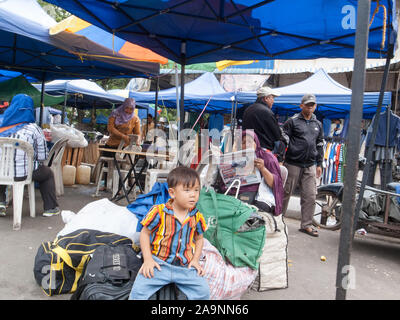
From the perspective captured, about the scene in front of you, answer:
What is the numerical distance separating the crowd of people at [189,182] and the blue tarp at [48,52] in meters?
0.99

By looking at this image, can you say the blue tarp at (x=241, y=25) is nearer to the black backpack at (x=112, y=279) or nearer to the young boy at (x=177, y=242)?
the young boy at (x=177, y=242)

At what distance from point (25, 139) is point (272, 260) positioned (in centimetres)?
339

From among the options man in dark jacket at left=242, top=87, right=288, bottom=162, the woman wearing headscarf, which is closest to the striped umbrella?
the woman wearing headscarf

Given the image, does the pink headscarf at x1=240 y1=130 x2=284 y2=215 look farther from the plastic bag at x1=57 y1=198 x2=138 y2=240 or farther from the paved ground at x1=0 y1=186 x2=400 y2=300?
the plastic bag at x1=57 y1=198 x2=138 y2=240

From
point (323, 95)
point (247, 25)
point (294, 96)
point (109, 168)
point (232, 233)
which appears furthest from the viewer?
point (294, 96)

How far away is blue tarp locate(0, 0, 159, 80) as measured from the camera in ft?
15.3

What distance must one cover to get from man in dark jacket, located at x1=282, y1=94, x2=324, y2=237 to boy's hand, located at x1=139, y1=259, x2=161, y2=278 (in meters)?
3.25

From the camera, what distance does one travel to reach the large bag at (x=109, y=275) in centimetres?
201

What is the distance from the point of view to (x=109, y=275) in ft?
6.95

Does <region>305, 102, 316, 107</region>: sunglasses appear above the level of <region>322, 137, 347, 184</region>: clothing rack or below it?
above

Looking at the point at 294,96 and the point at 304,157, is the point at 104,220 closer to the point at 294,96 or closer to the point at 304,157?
the point at 304,157

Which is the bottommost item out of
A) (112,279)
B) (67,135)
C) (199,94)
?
(112,279)

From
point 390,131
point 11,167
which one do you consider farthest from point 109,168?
point 390,131

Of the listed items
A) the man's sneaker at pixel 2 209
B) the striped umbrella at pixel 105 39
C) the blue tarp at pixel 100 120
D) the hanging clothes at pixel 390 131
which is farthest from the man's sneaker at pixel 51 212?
the blue tarp at pixel 100 120
